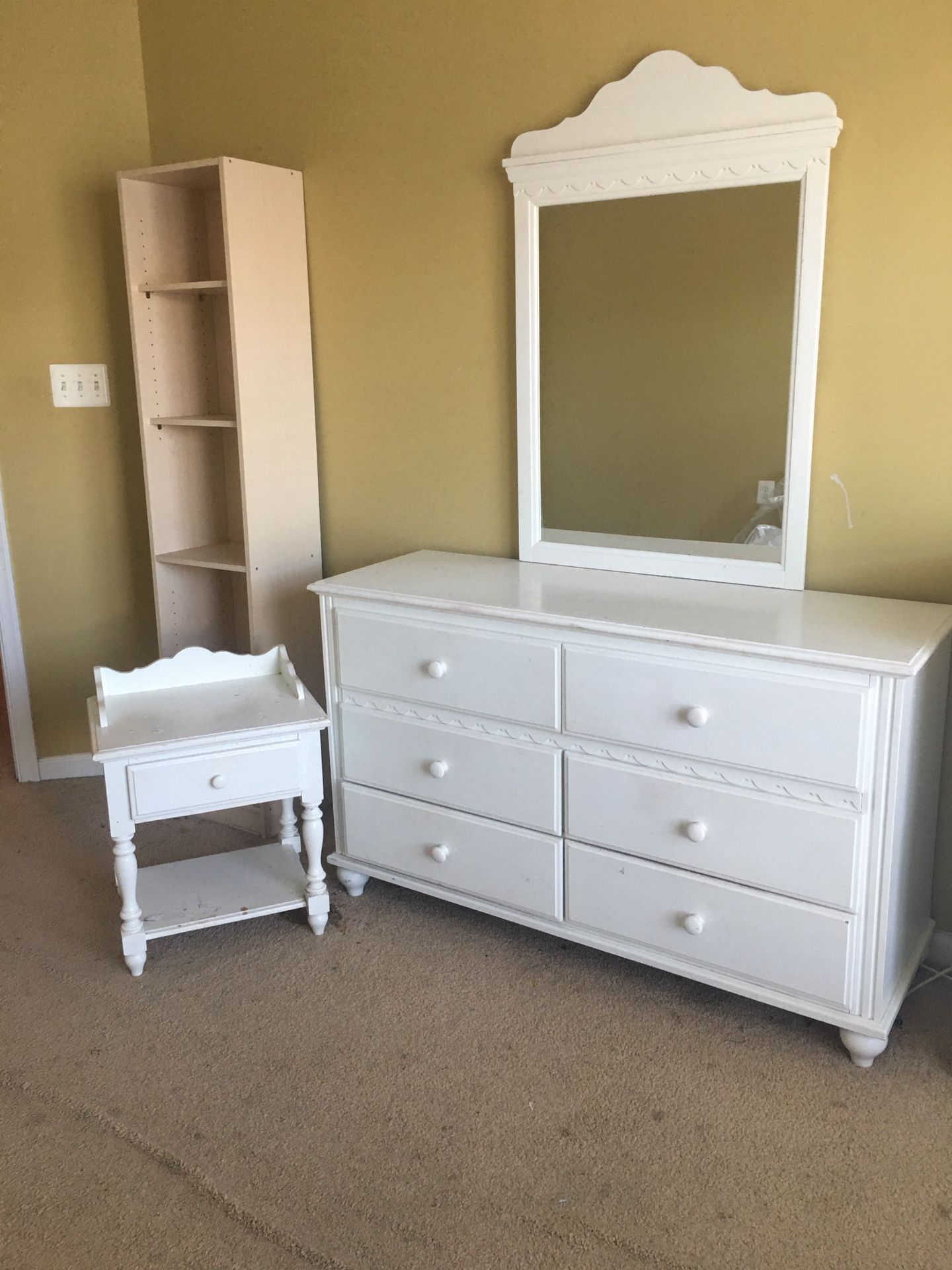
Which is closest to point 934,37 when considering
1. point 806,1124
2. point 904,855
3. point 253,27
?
point 904,855

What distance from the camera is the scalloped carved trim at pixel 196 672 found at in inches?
96.5

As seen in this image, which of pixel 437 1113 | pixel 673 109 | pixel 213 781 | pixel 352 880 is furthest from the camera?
pixel 352 880

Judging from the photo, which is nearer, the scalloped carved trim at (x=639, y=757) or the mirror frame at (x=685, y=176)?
the scalloped carved trim at (x=639, y=757)

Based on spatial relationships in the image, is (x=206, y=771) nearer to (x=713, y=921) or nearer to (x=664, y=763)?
(x=664, y=763)

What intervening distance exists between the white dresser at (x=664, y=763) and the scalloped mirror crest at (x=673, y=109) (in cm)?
91

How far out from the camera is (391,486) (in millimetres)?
2775

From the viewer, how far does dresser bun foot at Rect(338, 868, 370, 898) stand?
2.55m

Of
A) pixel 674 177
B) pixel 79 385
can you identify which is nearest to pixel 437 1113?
pixel 674 177

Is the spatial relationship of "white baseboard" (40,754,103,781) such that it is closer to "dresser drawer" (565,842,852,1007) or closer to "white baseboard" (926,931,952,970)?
"dresser drawer" (565,842,852,1007)

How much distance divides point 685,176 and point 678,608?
87 centimetres

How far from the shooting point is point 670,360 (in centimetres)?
224

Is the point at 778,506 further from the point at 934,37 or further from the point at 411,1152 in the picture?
the point at 411,1152

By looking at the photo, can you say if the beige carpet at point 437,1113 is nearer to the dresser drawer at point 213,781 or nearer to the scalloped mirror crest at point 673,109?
the dresser drawer at point 213,781

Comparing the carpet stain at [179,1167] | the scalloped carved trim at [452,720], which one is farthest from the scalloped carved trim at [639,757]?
the carpet stain at [179,1167]
